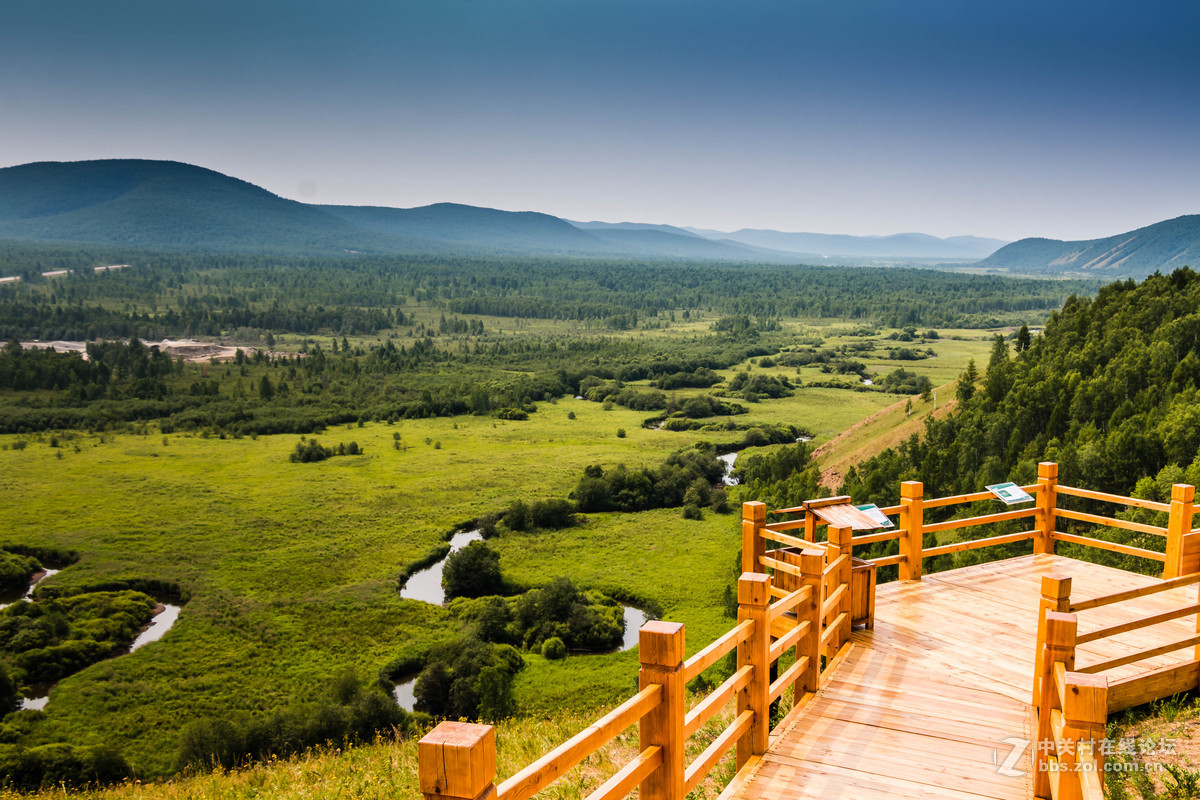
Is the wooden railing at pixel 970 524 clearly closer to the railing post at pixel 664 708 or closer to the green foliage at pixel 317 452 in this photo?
the railing post at pixel 664 708

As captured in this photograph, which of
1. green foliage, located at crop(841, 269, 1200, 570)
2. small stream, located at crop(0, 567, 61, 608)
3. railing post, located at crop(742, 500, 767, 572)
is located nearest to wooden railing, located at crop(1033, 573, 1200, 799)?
railing post, located at crop(742, 500, 767, 572)

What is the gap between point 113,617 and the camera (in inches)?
1619

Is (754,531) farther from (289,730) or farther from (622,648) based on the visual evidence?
(622,648)

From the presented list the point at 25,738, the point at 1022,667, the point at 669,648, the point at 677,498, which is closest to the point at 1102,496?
the point at 1022,667

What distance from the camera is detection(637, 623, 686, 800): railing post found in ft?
15.3

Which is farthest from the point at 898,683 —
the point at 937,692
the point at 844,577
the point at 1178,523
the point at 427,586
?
the point at 427,586

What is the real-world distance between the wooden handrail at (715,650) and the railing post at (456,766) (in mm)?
1777

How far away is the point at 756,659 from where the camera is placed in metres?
6.15

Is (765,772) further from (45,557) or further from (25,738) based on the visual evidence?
(45,557)

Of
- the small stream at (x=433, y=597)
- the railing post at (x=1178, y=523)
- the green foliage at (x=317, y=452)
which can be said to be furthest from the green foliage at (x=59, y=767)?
the green foliage at (x=317, y=452)

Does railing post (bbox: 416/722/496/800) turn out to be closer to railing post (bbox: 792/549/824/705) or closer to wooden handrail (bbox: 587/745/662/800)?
wooden handrail (bbox: 587/745/662/800)

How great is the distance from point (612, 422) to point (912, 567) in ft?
284

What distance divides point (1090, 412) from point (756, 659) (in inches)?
1619

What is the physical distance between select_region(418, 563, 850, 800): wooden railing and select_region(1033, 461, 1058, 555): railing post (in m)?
4.79
